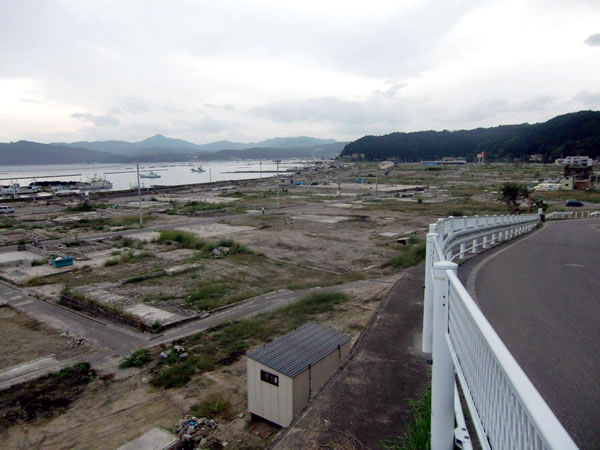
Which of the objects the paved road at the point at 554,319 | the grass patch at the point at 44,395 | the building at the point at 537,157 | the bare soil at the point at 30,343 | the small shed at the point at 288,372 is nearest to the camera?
the paved road at the point at 554,319

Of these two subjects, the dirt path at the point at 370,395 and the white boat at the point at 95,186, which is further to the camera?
the white boat at the point at 95,186

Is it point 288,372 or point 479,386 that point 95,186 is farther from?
point 479,386

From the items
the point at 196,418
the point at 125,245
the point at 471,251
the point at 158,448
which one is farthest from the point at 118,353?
the point at 125,245

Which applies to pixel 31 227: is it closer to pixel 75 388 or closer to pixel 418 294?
pixel 75 388

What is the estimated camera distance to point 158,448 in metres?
8.62

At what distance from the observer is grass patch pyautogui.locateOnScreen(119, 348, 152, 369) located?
13.6 m

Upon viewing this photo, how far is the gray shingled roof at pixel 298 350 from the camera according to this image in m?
9.21

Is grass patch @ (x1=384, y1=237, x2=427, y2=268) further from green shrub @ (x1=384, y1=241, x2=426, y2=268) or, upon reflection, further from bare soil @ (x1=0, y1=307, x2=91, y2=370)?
bare soil @ (x1=0, y1=307, x2=91, y2=370)

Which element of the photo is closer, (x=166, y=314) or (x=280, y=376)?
(x=280, y=376)

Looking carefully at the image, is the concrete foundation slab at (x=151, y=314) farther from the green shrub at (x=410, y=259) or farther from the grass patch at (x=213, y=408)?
the green shrub at (x=410, y=259)

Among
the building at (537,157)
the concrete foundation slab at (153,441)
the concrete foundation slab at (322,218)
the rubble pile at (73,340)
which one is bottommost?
the rubble pile at (73,340)

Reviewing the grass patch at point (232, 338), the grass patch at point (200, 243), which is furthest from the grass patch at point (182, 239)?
the grass patch at point (232, 338)

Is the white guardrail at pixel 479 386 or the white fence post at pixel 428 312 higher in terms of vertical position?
the white guardrail at pixel 479 386

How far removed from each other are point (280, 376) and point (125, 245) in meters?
29.8
